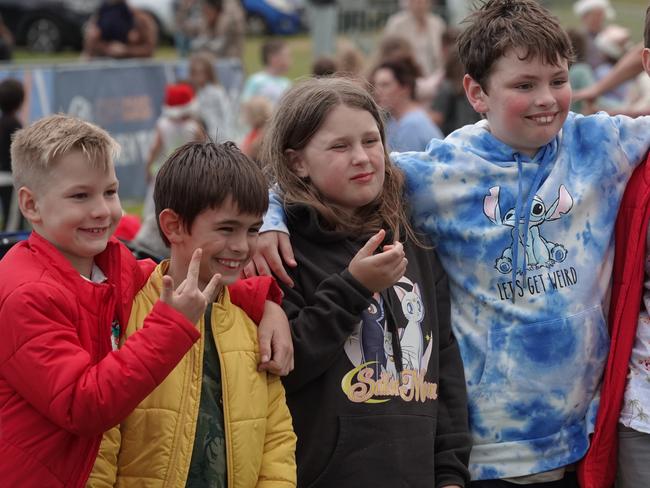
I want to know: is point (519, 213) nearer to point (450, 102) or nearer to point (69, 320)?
point (69, 320)

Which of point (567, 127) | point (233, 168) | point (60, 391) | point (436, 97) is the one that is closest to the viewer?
point (60, 391)

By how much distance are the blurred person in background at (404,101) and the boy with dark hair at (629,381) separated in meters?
4.22

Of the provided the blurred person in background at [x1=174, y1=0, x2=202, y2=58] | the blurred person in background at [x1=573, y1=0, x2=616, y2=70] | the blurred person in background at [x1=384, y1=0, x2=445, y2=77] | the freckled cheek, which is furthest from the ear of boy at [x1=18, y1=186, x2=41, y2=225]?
the blurred person in background at [x1=174, y1=0, x2=202, y2=58]

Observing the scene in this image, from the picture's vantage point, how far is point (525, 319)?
10.2 feet

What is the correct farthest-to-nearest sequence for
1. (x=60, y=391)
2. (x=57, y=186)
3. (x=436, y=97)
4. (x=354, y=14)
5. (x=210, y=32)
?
(x=210, y=32)
(x=354, y=14)
(x=436, y=97)
(x=57, y=186)
(x=60, y=391)

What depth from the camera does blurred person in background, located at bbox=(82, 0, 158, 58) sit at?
678 inches

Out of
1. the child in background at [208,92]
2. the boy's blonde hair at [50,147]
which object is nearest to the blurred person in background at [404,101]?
the boy's blonde hair at [50,147]

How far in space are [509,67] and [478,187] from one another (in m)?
0.38

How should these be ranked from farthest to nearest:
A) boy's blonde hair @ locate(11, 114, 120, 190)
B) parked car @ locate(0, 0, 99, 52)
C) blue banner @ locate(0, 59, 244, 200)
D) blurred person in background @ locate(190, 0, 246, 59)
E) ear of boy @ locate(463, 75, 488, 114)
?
parked car @ locate(0, 0, 99, 52) → blurred person in background @ locate(190, 0, 246, 59) → blue banner @ locate(0, 59, 244, 200) → ear of boy @ locate(463, 75, 488, 114) → boy's blonde hair @ locate(11, 114, 120, 190)

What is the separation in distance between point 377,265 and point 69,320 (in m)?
0.84

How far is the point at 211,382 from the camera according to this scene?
2.76 meters

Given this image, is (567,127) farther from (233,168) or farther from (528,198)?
(233,168)

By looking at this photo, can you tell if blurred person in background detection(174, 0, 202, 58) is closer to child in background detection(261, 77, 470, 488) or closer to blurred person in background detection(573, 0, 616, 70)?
blurred person in background detection(573, 0, 616, 70)

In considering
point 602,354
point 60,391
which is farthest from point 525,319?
point 60,391
